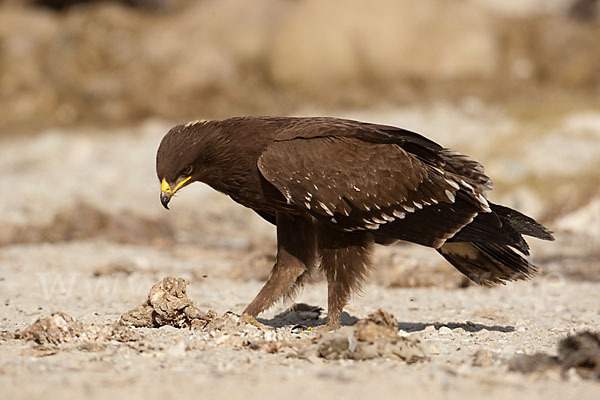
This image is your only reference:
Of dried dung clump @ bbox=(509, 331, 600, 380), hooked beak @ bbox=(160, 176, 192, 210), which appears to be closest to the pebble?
dried dung clump @ bbox=(509, 331, 600, 380)

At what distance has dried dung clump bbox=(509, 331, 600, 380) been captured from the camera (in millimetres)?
4527

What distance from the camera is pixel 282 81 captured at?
72.5 ft

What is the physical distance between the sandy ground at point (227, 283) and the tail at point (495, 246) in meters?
0.43

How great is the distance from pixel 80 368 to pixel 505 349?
2.54 metres

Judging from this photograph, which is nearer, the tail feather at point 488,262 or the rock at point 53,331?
the rock at point 53,331

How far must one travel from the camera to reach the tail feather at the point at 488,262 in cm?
659

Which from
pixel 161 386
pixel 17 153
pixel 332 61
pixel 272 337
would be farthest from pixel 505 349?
pixel 332 61

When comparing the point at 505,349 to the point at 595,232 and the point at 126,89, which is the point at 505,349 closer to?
the point at 595,232

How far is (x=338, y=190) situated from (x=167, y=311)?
144 centimetres

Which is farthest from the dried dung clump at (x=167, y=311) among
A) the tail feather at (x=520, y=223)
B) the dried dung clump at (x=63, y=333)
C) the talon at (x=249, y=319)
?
the tail feather at (x=520, y=223)

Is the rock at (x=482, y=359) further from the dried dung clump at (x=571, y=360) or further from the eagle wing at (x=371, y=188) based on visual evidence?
the eagle wing at (x=371, y=188)

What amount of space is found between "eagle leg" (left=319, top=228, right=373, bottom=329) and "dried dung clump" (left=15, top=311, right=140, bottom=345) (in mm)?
1535

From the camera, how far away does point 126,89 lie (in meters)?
21.9

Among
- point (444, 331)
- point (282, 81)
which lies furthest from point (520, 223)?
point (282, 81)
